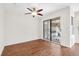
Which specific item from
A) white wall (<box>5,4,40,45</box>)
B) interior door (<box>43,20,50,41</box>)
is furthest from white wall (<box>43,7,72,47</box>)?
white wall (<box>5,4,40,45</box>)

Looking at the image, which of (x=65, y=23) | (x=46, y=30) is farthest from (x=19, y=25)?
(x=65, y=23)

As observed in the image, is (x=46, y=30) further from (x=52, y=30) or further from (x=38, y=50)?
(x=38, y=50)

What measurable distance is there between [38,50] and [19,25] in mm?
580

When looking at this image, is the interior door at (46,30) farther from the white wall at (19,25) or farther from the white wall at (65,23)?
the white wall at (65,23)

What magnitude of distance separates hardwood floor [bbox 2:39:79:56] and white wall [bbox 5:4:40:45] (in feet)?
0.34

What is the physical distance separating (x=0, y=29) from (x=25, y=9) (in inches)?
22.0

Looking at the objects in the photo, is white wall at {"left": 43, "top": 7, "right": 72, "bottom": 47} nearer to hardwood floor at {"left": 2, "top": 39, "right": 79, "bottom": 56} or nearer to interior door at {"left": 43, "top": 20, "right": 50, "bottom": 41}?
hardwood floor at {"left": 2, "top": 39, "right": 79, "bottom": 56}

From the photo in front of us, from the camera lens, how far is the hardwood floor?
1486 millimetres

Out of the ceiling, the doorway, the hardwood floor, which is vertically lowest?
the hardwood floor

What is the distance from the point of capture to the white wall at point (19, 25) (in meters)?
1.44

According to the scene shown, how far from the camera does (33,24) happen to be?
1.57 meters

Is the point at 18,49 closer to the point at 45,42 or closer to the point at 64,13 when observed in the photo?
the point at 45,42

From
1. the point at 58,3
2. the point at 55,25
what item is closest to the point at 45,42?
the point at 55,25

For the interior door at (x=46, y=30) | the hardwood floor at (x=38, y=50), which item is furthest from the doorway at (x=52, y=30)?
the hardwood floor at (x=38, y=50)
